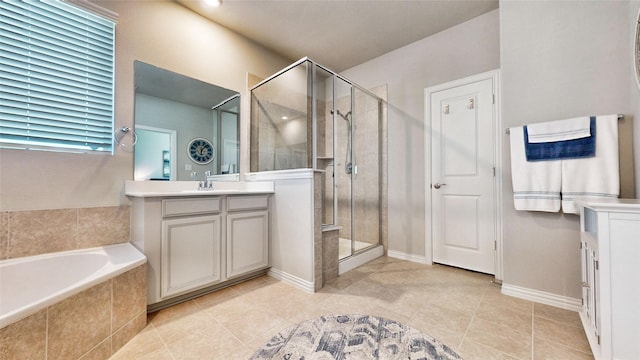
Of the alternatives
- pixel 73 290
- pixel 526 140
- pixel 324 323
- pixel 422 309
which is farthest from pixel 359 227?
pixel 73 290

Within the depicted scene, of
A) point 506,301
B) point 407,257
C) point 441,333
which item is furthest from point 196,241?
point 506,301

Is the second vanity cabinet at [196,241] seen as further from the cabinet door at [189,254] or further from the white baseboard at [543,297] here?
the white baseboard at [543,297]

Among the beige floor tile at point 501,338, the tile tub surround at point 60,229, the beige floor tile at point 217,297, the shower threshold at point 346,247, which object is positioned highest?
the tile tub surround at point 60,229

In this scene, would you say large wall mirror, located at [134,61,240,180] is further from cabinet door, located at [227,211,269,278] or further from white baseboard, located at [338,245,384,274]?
white baseboard, located at [338,245,384,274]

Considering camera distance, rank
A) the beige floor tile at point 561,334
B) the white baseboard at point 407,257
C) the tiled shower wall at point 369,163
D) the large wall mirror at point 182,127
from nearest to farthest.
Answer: the beige floor tile at point 561,334, the large wall mirror at point 182,127, the white baseboard at point 407,257, the tiled shower wall at point 369,163

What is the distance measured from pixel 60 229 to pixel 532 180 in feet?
11.4

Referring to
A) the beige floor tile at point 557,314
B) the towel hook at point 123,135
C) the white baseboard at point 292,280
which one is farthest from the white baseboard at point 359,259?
the towel hook at point 123,135

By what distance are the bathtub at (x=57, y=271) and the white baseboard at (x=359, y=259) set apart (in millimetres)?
1720

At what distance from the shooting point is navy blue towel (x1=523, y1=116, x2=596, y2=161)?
5.49ft

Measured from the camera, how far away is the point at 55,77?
1.74 m

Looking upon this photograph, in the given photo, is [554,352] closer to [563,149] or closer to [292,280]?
[563,149]

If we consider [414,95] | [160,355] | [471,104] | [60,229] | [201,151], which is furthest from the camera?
[414,95]

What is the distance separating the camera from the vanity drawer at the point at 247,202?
2184 millimetres

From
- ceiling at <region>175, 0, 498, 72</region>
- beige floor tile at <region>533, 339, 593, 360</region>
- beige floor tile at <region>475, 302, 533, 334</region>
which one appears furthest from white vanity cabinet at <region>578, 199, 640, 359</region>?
ceiling at <region>175, 0, 498, 72</region>
